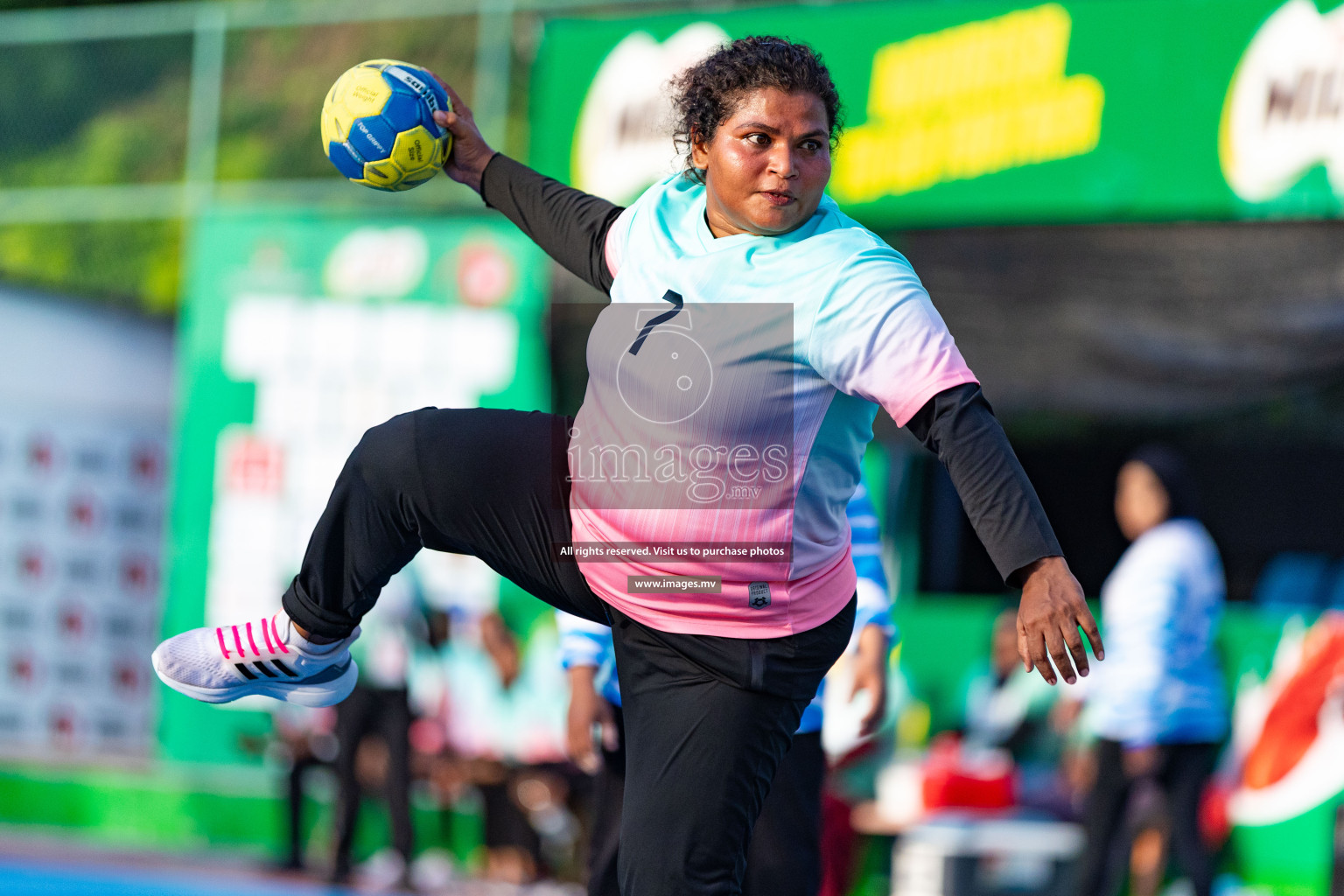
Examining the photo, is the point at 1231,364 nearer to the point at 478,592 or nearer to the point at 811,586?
the point at 478,592

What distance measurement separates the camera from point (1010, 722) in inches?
303

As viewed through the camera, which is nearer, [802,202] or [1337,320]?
[802,202]

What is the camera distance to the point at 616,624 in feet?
10.3

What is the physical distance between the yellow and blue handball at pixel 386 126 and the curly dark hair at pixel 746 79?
70 centimetres

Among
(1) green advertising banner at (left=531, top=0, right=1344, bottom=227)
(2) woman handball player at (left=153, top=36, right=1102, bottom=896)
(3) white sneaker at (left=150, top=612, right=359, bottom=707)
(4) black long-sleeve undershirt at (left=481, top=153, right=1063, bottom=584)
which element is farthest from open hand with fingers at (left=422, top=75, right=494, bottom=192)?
(1) green advertising banner at (left=531, top=0, right=1344, bottom=227)

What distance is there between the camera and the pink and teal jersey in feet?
9.28

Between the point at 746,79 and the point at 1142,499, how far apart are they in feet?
14.0

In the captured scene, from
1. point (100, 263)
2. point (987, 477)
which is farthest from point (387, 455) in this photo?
point (100, 263)

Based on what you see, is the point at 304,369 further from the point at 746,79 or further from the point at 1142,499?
the point at 746,79

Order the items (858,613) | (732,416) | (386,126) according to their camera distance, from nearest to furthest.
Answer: (732,416), (386,126), (858,613)

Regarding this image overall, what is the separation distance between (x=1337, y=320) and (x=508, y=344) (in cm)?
425

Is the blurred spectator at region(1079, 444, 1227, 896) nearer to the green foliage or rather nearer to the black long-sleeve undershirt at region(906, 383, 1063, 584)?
the black long-sleeve undershirt at region(906, 383, 1063, 584)

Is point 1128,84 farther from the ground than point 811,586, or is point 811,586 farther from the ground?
point 1128,84

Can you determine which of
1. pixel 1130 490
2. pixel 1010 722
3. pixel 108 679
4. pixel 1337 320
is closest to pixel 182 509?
pixel 108 679
